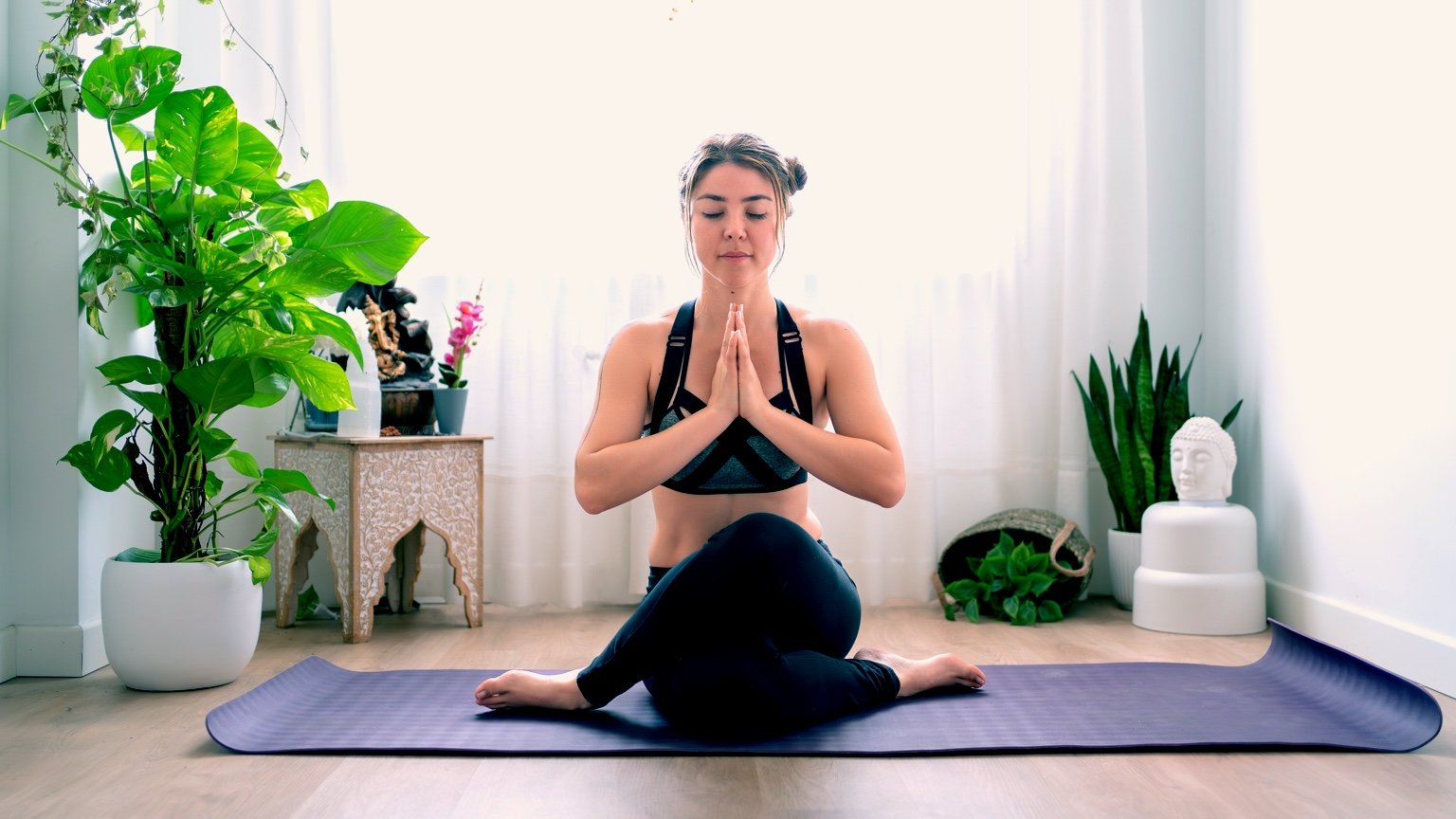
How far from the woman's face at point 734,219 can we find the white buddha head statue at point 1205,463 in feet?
5.09

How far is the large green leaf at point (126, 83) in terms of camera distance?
7.32 feet

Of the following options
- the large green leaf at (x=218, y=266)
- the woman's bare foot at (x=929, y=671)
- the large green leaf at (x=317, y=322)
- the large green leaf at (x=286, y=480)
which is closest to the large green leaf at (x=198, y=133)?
the large green leaf at (x=218, y=266)

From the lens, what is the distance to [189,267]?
7.49 feet

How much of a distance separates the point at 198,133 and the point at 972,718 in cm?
190

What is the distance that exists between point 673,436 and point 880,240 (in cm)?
175

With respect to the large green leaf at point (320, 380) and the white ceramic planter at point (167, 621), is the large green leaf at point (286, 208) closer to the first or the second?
the large green leaf at point (320, 380)

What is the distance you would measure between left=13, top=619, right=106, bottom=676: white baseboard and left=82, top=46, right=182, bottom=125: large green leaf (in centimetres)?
113

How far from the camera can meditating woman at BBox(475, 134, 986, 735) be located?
187cm

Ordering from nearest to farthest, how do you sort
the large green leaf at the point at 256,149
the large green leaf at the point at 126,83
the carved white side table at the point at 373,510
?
the large green leaf at the point at 126,83
the large green leaf at the point at 256,149
the carved white side table at the point at 373,510

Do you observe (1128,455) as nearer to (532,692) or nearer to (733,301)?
(733,301)

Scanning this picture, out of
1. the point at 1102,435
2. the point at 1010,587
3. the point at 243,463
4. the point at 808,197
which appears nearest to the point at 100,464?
the point at 243,463

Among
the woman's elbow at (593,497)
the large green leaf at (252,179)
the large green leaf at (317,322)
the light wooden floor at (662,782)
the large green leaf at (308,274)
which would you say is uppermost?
the large green leaf at (252,179)

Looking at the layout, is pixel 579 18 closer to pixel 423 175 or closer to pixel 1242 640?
pixel 423 175

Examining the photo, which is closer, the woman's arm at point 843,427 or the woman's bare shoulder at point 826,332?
the woman's arm at point 843,427
